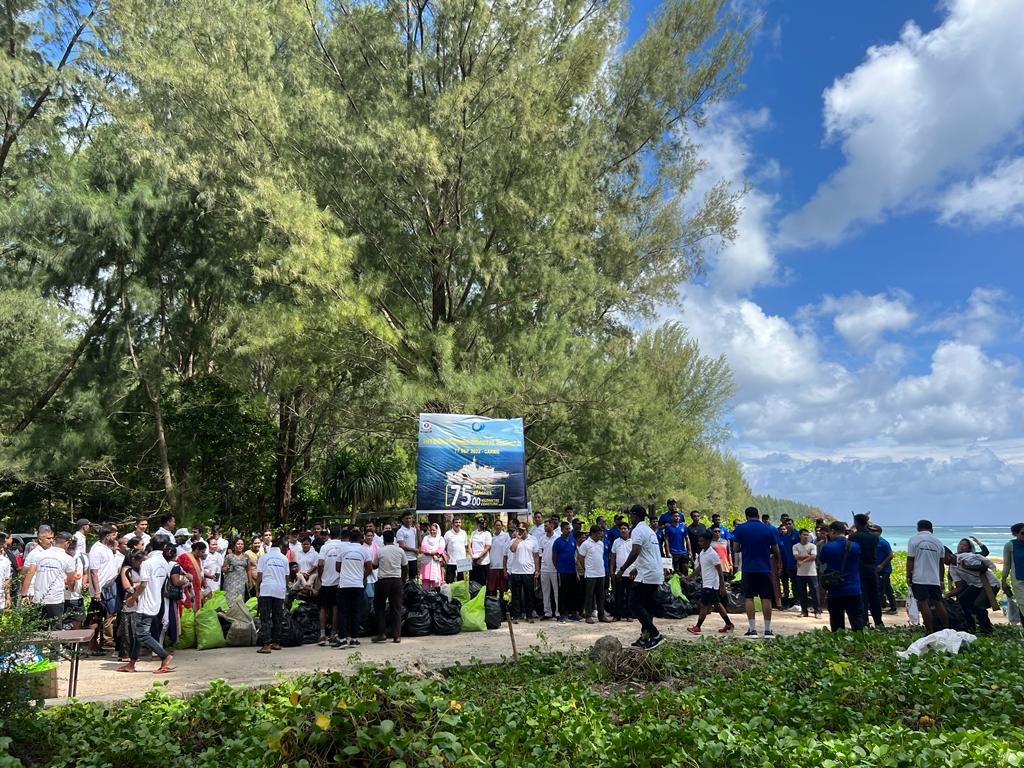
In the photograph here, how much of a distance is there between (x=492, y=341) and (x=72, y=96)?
14.0 meters

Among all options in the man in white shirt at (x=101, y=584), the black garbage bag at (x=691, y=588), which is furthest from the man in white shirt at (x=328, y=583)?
the black garbage bag at (x=691, y=588)

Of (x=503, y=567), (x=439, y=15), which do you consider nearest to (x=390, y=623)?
(x=503, y=567)

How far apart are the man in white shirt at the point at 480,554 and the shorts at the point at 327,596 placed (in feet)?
10.6

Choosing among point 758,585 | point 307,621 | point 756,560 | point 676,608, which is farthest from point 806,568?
point 307,621

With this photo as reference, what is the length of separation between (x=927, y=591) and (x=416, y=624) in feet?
22.3

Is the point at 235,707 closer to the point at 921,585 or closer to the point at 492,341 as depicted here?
the point at 921,585

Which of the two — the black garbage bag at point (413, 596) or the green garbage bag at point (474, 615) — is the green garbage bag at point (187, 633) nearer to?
the black garbage bag at point (413, 596)

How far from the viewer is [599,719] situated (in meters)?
4.92

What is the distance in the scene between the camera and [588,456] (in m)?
16.6

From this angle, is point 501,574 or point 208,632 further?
point 501,574

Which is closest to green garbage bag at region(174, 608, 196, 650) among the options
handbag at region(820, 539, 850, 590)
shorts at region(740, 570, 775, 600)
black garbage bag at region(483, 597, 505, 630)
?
black garbage bag at region(483, 597, 505, 630)

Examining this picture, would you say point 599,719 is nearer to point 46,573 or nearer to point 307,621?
point 307,621

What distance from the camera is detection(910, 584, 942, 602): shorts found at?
9109 mm

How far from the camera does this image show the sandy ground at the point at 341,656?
7.62 metres
